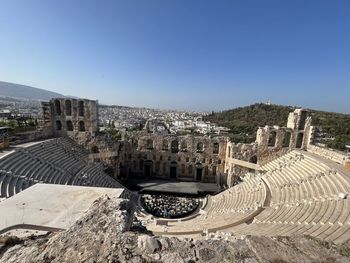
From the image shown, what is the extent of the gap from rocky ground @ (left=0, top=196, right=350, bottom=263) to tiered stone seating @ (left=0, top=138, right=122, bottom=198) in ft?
37.5

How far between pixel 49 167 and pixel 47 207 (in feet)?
37.3

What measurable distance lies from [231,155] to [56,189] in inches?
786

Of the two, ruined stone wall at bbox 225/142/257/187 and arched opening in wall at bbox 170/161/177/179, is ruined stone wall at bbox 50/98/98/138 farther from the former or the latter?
ruined stone wall at bbox 225/142/257/187

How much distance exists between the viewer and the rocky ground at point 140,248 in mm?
3520

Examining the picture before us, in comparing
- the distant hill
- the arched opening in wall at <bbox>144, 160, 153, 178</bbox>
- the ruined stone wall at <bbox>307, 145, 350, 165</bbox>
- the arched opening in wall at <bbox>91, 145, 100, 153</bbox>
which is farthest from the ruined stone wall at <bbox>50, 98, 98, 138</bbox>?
the distant hill

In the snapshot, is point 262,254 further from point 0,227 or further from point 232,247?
point 0,227

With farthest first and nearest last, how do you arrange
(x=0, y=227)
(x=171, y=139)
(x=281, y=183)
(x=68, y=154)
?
(x=171, y=139), (x=68, y=154), (x=281, y=183), (x=0, y=227)

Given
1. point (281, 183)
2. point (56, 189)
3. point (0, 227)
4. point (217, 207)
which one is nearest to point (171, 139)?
point (217, 207)

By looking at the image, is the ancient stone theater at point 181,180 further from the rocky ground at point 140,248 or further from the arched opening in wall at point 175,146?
the rocky ground at point 140,248

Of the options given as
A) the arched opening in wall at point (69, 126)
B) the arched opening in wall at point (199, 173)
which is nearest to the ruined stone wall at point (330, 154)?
the arched opening in wall at point (199, 173)

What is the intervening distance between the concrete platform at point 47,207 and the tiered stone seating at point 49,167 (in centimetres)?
496

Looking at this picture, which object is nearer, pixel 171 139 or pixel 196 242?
pixel 196 242

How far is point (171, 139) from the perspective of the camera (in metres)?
28.4

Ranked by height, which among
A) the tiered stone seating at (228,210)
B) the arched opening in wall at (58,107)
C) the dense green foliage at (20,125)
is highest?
the arched opening in wall at (58,107)
